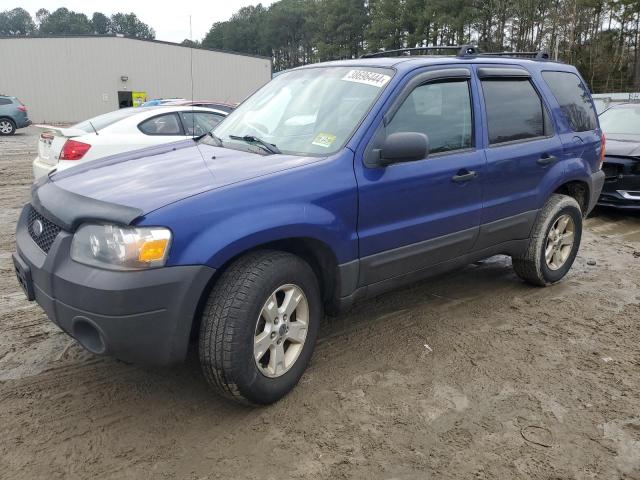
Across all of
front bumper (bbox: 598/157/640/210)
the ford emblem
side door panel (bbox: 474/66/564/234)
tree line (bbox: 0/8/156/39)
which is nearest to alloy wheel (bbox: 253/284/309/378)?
the ford emblem

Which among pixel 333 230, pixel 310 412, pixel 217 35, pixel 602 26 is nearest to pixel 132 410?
pixel 310 412

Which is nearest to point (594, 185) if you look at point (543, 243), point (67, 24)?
point (543, 243)

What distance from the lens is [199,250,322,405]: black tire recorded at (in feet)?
8.82

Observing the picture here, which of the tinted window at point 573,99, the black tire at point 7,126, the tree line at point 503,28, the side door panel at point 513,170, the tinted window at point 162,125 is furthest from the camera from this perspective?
the tree line at point 503,28

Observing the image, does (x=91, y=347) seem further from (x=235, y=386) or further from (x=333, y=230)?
(x=333, y=230)

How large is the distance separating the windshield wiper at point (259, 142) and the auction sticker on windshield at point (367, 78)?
71cm

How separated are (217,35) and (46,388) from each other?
11241cm

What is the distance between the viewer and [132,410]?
299 centimetres

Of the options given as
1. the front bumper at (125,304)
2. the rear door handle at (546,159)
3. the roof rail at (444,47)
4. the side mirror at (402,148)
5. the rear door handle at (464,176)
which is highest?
the roof rail at (444,47)

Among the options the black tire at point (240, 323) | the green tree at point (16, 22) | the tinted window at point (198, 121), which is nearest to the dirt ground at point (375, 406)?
the black tire at point (240, 323)

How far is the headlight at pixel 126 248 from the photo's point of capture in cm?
248

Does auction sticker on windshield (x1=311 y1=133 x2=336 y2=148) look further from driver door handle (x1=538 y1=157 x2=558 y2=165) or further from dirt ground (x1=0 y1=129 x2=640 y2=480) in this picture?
driver door handle (x1=538 y1=157 x2=558 y2=165)

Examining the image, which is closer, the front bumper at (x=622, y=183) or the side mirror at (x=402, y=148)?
the side mirror at (x=402, y=148)

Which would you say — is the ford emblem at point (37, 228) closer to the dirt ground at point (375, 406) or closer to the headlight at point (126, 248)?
the headlight at point (126, 248)
